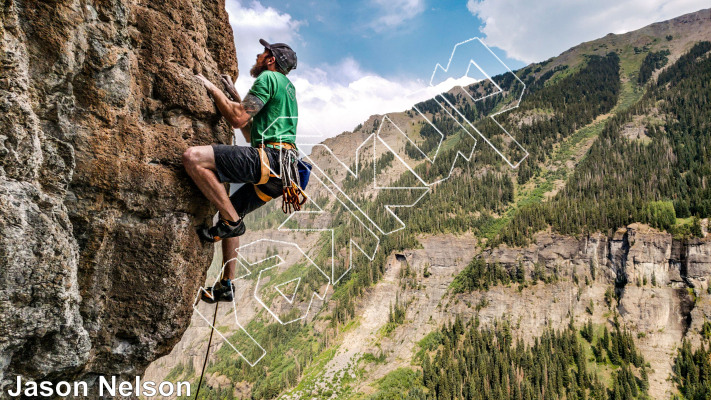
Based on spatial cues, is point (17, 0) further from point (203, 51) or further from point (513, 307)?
point (513, 307)

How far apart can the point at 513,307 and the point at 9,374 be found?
107 m

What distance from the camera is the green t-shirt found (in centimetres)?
591

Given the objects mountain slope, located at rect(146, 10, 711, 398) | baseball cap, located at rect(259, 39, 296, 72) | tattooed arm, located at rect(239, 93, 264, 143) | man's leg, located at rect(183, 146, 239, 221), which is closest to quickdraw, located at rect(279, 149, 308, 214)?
tattooed arm, located at rect(239, 93, 264, 143)

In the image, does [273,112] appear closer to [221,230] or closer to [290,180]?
[290,180]

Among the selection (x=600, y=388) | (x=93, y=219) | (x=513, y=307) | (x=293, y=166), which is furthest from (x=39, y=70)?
(x=513, y=307)

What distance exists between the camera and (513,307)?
319 ft

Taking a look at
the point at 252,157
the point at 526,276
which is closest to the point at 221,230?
the point at 252,157

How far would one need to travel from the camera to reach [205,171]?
5.36 meters

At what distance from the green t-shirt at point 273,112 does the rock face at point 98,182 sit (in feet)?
2.60

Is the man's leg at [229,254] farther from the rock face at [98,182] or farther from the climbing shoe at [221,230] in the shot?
the climbing shoe at [221,230]

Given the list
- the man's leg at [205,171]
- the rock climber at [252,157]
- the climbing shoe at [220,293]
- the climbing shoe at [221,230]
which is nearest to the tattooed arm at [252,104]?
the rock climber at [252,157]

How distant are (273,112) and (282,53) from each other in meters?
1.27

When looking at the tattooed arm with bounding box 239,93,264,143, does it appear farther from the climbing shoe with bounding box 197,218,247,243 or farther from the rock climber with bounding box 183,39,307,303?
the climbing shoe with bounding box 197,218,247,243

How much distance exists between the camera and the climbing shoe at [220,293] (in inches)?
253
